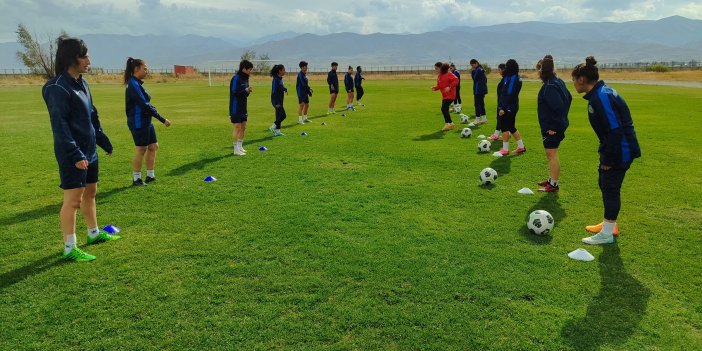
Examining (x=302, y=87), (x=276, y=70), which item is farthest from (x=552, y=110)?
(x=302, y=87)

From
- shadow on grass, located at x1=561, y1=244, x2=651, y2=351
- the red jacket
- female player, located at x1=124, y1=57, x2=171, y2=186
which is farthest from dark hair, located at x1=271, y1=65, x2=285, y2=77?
shadow on grass, located at x1=561, y1=244, x2=651, y2=351

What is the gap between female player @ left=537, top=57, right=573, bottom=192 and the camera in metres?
7.36

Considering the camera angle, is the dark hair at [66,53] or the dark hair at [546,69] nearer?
the dark hair at [66,53]

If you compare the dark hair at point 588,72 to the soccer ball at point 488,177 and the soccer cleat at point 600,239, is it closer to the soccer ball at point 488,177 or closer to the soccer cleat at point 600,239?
the soccer cleat at point 600,239

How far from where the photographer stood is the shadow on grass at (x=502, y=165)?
912 centimetres

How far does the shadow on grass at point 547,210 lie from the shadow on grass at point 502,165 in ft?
5.36

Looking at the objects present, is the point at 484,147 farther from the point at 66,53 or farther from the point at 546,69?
the point at 66,53

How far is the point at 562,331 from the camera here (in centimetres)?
366

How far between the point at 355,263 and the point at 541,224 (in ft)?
8.45

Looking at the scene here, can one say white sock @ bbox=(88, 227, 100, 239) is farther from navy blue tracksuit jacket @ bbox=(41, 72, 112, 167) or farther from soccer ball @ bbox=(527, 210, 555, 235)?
soccer ball @ bbox=(527, 210, 555, 235)

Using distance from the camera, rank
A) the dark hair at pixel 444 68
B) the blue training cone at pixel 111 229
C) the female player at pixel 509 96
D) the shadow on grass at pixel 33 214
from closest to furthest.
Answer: the blue training cone at pixel 111 229 < the shadow on grass at pixel 33 214 < the female player at pixel 509 96 < the dark hair at pixel 444 68

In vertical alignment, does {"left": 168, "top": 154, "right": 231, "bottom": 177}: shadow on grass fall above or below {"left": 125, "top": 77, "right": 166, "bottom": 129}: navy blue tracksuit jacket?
below

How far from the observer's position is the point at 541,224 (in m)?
5.63

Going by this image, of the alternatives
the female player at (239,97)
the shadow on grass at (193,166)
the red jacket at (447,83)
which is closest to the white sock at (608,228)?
the shadow on grass at (193,166)
